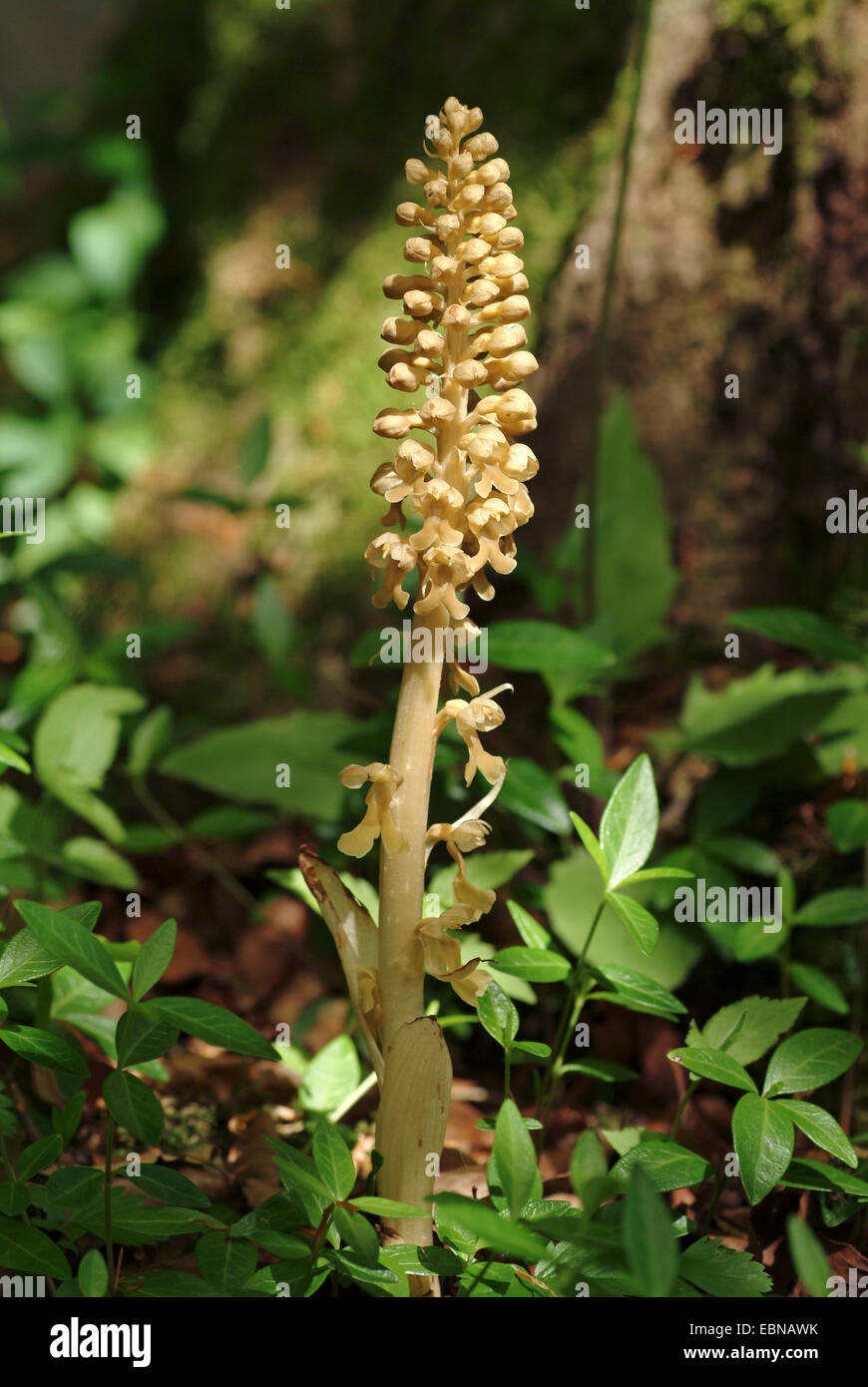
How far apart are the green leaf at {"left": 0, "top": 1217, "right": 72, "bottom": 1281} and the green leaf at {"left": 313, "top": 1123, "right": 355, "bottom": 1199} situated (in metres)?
0.28

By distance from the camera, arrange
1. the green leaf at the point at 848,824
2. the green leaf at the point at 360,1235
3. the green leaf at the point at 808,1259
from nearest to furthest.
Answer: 1. the green leaf at the point at 808,1259
2. the green leaf at the point at 360,1235
3. the green leaf at the point at 848,824

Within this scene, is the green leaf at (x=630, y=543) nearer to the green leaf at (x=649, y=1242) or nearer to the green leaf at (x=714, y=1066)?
the green leaf at (x=714, y=1066)

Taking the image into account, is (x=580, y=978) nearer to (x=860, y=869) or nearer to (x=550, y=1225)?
(x=550, y=1225)

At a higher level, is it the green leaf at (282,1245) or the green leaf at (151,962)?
the green leaf at (151,962)

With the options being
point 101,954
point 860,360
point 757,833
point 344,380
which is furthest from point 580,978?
point 344,380

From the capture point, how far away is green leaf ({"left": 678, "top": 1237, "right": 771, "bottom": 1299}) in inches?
43.7

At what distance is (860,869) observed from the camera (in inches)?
73.9

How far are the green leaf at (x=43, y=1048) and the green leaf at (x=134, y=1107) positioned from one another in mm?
77

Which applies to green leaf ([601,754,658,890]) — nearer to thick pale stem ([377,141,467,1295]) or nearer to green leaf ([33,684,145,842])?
thick pale stem ([377,141,467,1295])

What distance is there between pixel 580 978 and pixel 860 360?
5.20 feet

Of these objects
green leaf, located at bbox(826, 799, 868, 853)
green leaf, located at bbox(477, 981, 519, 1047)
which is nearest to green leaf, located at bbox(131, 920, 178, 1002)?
green leaf, located at bbox(477, 981, 519, 1047)

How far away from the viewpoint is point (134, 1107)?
1133mm

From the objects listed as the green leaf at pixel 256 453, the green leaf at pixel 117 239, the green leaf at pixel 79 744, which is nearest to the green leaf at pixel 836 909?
the green leaf at pixel 79 744

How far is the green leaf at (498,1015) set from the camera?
1.25 m
